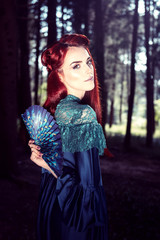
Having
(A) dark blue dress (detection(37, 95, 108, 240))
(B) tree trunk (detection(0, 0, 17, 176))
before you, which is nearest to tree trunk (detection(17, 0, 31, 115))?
(B) tree trunk (detection(0, 0, 17, 176))

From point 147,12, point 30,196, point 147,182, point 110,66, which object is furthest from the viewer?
point 110,66

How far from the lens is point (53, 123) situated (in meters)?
2.03

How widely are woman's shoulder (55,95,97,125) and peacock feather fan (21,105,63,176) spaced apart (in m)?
0.15

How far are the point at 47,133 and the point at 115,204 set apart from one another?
5.35 m

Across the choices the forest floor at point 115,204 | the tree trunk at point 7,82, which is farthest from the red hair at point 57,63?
the tree trunk at point 7,82

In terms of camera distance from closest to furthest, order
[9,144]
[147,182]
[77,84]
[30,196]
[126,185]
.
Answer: [77,84] < [30,196] < [9,144] < [126,185] < [147,182]

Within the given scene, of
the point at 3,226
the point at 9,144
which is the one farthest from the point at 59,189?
the point at 9,144

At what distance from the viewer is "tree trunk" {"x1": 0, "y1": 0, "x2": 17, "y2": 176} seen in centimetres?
702

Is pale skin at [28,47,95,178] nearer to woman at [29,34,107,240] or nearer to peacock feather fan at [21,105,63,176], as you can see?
woman at [29,34,107,240]

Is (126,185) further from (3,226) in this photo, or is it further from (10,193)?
(3,226)

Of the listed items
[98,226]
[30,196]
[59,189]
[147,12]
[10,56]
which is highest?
[147,12]

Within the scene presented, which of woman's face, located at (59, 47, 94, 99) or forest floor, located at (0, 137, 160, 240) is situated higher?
woman's face, located at (59, 47, 94, 99)

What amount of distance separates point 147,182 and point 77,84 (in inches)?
306

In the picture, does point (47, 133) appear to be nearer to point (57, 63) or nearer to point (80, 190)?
point (80, 190)
